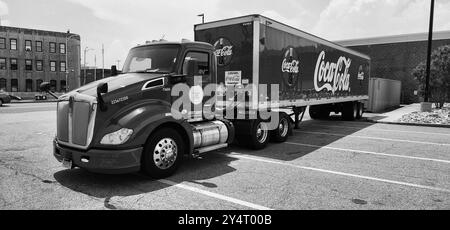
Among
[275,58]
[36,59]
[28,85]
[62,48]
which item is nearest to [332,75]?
[275,58]

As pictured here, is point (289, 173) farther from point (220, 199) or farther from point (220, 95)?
point (220, 95)

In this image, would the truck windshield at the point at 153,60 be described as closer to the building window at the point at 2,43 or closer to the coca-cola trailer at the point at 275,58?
the coca-cola trailer at the point at 275,58

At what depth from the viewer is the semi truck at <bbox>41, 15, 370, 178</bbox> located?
5.52 m

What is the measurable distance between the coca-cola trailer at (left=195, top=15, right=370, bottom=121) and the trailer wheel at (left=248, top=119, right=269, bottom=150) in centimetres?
61

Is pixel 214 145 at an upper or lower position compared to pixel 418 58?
lower

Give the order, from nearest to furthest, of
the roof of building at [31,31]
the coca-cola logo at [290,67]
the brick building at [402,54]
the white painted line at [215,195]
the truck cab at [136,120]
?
the white painted line at [215,195] < the truck cab at [136,120] < the coca-cola logo at [290,67] < the brick building at [402,54] < the roof of building at [31,31]

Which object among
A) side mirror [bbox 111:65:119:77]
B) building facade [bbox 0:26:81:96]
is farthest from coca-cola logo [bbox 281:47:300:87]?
building facade [bbox 0:26:81:96]

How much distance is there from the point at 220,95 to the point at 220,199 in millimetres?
3954

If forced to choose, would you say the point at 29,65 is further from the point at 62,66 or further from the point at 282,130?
the point at 282,130

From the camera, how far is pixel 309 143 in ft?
33.9

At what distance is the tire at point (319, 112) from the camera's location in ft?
59.8

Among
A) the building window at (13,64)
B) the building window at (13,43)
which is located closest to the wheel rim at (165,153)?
the building window at (13,64)

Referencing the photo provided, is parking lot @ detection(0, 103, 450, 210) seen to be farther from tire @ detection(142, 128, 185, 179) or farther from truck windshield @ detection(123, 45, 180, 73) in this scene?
truck windshield @ detection(123, 45, 180, 73)
